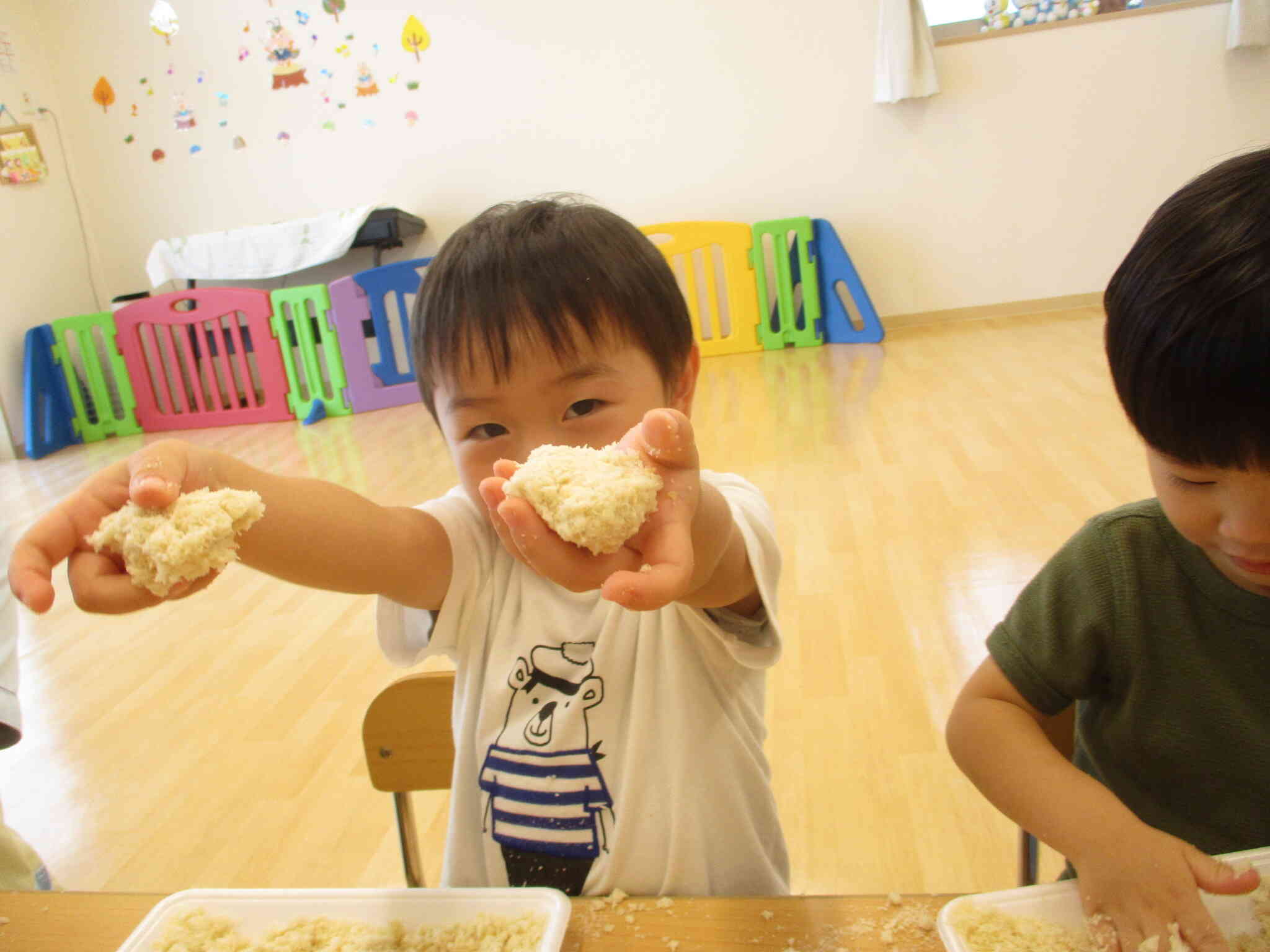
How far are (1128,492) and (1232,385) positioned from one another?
194 centimetres

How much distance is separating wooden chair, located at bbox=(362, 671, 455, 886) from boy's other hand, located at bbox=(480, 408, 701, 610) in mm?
364

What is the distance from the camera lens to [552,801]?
813 millimetres

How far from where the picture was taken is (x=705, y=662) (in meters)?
0.82

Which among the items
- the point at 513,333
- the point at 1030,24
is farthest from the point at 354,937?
the point at 1030,24

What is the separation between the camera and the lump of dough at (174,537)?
20.4 inches

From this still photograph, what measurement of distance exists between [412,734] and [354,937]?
1.00 feet

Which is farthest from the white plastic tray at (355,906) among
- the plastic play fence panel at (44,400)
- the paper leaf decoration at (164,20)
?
the paper leaf decoration at (164,20)

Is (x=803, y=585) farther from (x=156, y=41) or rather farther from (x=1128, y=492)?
(x=156, y=41)

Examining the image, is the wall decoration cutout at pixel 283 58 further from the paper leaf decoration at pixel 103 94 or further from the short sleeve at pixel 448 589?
the short sleeve at pixel 448 589

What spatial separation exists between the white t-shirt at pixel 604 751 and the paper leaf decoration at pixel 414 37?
182 inches

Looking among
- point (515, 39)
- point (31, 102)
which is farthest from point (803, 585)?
point (31, 102)

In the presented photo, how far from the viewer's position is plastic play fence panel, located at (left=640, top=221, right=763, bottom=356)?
4598 mm

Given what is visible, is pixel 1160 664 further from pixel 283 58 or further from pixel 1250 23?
pixel 283 58

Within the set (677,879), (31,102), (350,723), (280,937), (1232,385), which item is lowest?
(350,723)
